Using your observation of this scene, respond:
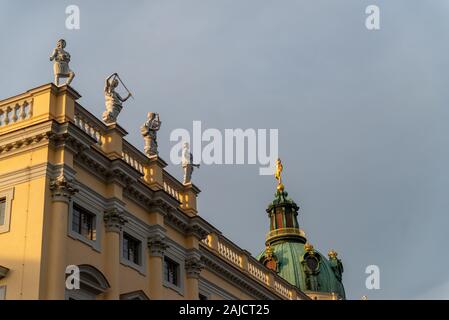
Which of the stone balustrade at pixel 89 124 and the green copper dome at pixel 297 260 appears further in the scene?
the green copper dome at pixel 297 260

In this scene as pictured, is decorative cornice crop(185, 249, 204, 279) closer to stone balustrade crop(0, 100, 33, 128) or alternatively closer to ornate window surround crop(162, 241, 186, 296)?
ornate window surround crop(162, 241, 186, 296)

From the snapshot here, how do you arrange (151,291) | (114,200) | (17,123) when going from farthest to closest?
(151,291), (114,200), (17,123)

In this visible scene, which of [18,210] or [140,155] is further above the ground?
[140,155]

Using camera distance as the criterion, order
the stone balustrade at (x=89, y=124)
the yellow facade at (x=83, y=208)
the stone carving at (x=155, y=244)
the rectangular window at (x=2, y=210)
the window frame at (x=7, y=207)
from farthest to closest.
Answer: the stone carving at (x=155, y=244) < the stone balustrade at (x=89, y=124) < the rectangular window at (x=2, y=210) < the window frame at (x=7, y=207) < the yellow facade at (x=83, y=208)

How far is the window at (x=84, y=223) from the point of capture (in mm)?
29141

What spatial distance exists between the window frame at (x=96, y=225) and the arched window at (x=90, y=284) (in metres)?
0.99

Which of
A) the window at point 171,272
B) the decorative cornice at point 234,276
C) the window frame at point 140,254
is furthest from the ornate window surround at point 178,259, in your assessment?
the decorative cornice at point 234,276

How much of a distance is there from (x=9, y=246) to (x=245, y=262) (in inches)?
773

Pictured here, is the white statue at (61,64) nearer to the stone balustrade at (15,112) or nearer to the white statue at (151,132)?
the stone balustrade at (15,112)

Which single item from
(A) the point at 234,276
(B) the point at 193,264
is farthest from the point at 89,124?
(A) the point at 234,276
